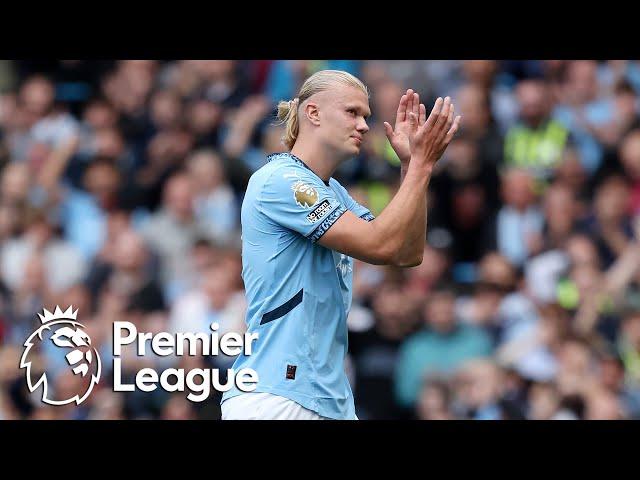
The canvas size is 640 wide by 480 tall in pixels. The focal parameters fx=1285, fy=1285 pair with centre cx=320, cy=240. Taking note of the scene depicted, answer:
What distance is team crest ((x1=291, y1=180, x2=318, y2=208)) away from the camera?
5.56m

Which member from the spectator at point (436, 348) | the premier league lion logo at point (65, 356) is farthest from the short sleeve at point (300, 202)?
the spectator at point (436, 348)

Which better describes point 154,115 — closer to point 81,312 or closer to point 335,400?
point 81,312

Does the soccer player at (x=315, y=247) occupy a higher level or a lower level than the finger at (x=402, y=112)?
lower

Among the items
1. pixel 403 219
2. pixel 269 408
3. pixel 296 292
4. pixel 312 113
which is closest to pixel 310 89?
pixel 312 113

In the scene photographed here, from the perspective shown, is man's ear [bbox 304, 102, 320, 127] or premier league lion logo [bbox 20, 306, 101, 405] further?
premier league lion logo [bbox 20, 306, 101, 405]

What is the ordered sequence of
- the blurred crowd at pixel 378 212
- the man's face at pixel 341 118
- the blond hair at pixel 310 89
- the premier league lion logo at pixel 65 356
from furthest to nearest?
1. the blurred crowd at pixel 378 212
2. the premier league lion logo at pixel 65 356
3. the blond hair at pixel 310 89
4. the man's face at pixel 341 118

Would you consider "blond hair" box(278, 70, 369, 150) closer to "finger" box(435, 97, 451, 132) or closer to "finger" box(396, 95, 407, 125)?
"finger" box(396, 95, 407, 125)

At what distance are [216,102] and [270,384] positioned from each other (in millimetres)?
6671

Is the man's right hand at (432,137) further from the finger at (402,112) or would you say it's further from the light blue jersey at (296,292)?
the light blue jersey at (296,292)

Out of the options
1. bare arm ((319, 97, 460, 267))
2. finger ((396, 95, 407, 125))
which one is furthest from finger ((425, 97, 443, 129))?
finger ((396, 95, 407, 125))

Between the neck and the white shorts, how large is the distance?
1.03 meters

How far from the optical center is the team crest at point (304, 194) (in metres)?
5.56

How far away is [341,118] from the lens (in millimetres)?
5758

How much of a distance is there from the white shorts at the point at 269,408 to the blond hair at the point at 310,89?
1.21 m
